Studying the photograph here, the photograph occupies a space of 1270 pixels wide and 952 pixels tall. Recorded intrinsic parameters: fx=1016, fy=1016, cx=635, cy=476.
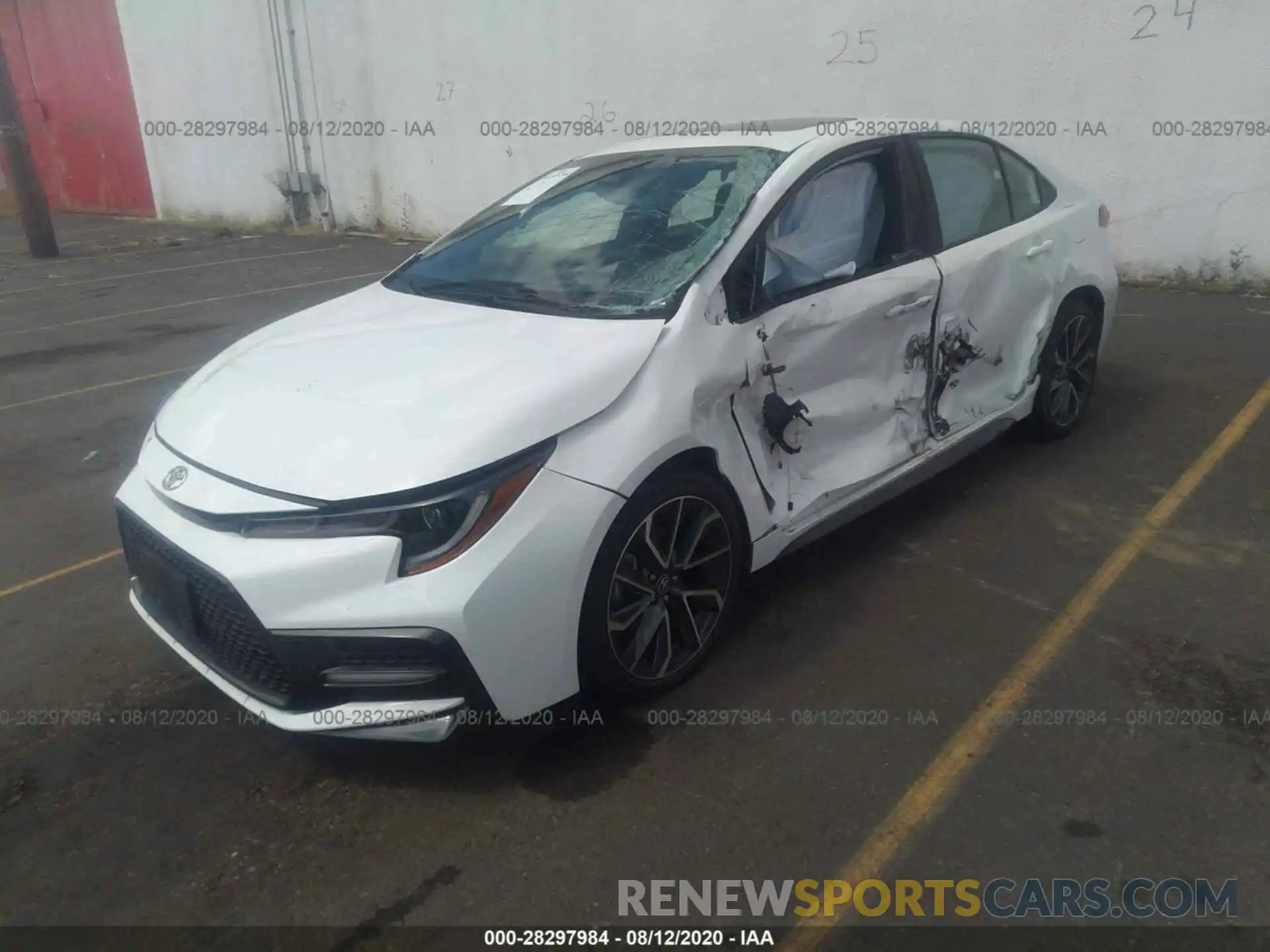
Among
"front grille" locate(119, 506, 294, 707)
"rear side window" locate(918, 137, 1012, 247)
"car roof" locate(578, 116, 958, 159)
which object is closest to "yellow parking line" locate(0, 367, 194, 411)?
"car roof" locate(578, 116, 958, 159)

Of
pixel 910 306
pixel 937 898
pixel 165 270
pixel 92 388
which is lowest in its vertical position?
pixel 165 270

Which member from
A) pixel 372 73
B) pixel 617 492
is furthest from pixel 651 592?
pixel 372 73

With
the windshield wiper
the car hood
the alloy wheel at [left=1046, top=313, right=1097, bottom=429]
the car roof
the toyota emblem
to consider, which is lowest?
the alloy wheel at [left=1046, top=313, right=1097, bottom=429]

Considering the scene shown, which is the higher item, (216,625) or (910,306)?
(910,306)

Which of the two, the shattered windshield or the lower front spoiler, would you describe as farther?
the shattered windshield

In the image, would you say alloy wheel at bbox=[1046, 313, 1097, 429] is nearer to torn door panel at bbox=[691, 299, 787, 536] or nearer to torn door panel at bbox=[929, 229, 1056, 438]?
torn door panel at bbox=[929, 229, 1056, 438]

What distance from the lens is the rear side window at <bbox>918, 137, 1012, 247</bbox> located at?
13.6 feet

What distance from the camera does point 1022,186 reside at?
15.5 ft

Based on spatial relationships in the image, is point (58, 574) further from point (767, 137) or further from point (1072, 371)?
point (1072, 371)

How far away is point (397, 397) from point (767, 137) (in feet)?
6.23

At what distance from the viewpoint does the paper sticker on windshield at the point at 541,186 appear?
4.15m

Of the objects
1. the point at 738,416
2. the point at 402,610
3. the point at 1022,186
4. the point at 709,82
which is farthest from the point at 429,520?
the point at 709,82

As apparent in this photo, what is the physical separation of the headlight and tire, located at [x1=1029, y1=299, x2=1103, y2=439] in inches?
125

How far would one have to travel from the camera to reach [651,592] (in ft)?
9.71
